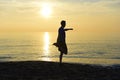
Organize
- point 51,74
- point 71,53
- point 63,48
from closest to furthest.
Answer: point 51,74, point 63,48, point 71,53

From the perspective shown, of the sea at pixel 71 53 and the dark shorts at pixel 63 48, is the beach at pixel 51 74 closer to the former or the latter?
the dark shorts at pixel 63 48

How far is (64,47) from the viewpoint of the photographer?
1639 centimetres

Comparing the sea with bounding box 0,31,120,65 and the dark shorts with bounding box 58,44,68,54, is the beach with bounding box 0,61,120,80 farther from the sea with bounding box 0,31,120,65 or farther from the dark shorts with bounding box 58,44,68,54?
the sea with bounding box 0,31,120,65

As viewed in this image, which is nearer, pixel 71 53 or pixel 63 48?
pixel 63 48

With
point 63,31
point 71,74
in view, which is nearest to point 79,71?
point 71,74

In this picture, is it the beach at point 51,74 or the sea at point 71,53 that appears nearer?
the beach at point 51,74

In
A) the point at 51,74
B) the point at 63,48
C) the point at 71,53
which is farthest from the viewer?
the point at 71,53

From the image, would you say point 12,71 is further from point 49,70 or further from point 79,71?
point 79,71

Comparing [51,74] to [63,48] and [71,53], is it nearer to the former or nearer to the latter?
[63,48]

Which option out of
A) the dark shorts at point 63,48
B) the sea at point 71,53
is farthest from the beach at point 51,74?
the sea at point 71,53

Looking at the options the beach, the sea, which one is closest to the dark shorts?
the beach

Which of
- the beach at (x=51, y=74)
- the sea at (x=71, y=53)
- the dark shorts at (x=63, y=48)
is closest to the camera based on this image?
the beach at (x=51, y=74)

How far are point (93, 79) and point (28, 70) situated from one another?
3960mm

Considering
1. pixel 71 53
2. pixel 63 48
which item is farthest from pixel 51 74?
pixel 71 53
